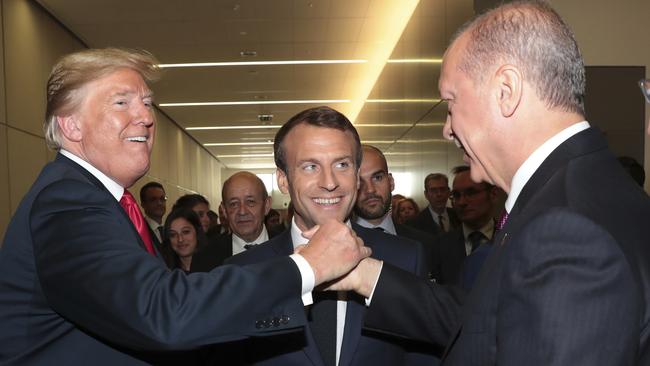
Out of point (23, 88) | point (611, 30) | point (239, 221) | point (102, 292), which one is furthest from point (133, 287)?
point (23, 88)

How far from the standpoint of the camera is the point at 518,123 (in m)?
1.23

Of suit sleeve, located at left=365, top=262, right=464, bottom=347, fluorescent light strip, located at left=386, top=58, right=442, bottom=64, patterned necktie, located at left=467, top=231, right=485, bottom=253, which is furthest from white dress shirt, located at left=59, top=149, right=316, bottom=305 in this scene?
A: fluorescent light strip, located at left=386, top=58, right=442, bottom=64

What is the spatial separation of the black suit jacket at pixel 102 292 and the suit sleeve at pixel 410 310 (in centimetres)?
46

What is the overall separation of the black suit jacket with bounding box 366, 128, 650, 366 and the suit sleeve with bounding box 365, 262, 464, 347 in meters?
0.64

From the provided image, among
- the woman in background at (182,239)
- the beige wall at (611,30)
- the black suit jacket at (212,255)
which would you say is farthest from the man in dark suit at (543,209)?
the beige wall at (611,30)

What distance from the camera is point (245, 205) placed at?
463cm

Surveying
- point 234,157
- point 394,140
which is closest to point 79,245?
point 394,140

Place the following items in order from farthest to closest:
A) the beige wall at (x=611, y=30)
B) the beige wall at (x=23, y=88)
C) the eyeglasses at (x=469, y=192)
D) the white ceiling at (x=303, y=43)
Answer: the white ceiling at (x=303, y=43) → the beige wall at (x=23, y=88) → the beige wall at (x=611, y=30) → the eyeglasses at (x=469, y=192)

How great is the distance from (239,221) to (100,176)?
284cm

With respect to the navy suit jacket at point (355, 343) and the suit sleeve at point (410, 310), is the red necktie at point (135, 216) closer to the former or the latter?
the navy suit jacket at point (355, 343)

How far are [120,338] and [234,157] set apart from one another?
90.3 feet

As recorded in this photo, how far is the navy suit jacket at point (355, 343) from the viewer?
1829 mm

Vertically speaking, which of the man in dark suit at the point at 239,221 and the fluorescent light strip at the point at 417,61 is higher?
the fluorescent light strip at the point at 417,61

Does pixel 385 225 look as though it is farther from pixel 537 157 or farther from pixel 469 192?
pixel 537 157
